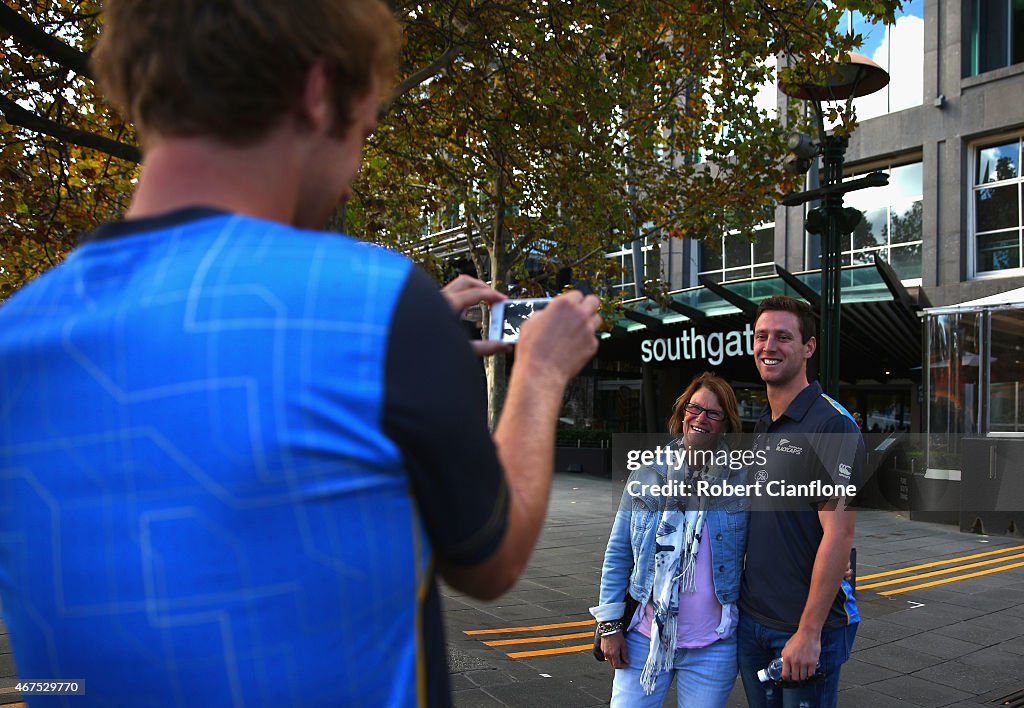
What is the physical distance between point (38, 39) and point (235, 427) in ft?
17.1

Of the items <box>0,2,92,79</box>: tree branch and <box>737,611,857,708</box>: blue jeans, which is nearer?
<box>737,611,857,708</box>: blue jeans

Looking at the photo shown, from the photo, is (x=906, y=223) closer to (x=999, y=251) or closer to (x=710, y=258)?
(x=999, y=251)

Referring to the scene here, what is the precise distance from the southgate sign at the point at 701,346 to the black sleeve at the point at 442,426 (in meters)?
18.0

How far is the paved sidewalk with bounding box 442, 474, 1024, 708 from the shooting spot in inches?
212

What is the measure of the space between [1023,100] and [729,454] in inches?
697

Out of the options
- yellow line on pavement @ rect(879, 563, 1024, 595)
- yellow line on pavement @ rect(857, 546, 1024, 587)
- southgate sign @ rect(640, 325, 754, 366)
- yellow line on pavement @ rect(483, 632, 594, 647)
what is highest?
southgate sign @ rect(640, 325, 754, 366)

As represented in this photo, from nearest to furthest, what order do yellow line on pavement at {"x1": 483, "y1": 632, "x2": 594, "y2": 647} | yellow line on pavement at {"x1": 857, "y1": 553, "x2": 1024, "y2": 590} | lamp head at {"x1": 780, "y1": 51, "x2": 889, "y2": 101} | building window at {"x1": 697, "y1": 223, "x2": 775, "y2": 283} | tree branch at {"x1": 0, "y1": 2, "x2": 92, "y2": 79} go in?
tree branch at {"x1": 0, "y1": 2, "x2": 92, "y2": 79} < yellow line on pavement at {"x1": 483, "y1": 632, "x2": 594, "y2": 647} < lamp head at {"x1": 780, "y1": 51, "x2": 889, "y2": 101} < yellow line on pavement at {"x1": 857, "y1": 553, "x2": 1024, "y2": 590} < building window at {"x1": 697, "y1": 223, "x2": 775, "y2": 283}

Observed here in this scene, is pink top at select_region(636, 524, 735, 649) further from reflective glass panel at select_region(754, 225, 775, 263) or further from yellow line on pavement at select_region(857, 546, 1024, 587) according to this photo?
reflective glass panel at select_region(754, 225, 775, 263)

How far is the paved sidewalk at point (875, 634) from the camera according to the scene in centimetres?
538

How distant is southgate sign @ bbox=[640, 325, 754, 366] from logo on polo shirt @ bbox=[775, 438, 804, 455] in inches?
605

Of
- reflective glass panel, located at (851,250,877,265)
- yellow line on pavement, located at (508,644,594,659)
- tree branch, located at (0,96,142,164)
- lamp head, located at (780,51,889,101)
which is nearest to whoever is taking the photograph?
tree branch, located at (0,96,142,164)

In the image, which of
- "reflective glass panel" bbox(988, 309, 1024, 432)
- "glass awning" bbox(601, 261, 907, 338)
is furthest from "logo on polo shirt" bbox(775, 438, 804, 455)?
"glass awning" bbox(601, 261, 907, 338)

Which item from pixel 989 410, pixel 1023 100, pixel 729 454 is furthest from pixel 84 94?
pixel 1023 100

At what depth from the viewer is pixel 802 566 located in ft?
10.6
